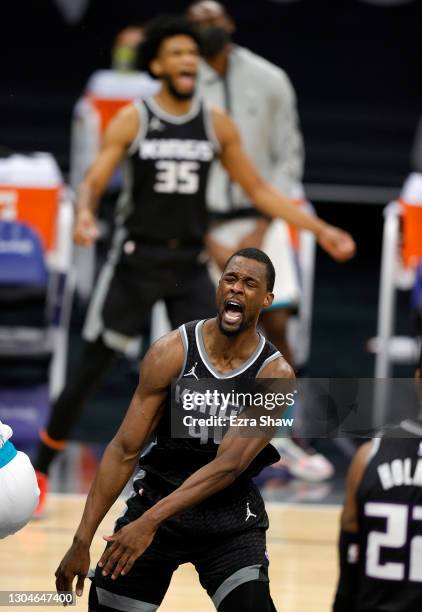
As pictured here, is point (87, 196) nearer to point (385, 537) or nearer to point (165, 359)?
point (165, 359)

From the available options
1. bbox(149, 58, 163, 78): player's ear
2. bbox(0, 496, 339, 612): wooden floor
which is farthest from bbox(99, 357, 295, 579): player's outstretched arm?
bbox(149, 58, 163, 78): player's ear

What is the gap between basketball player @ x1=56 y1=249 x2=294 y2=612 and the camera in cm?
421

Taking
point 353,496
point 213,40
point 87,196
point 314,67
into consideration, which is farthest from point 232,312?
point 314,67

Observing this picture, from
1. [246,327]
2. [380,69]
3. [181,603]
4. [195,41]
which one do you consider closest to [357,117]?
[380,69]

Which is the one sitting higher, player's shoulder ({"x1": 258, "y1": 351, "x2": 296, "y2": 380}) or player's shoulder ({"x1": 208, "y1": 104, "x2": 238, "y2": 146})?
player's shoulder ({"x1": 208, "y1": 104, "x2": 238, "y2": 146})

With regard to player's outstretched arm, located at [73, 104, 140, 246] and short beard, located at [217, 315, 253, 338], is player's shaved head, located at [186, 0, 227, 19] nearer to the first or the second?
player's outstretched arm, located at [73, 104, 140, 246]

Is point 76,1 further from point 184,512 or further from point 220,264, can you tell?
point 184,512

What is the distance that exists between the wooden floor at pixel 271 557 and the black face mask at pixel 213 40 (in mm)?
2059

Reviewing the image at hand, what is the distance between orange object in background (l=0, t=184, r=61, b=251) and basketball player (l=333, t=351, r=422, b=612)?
5.03 m

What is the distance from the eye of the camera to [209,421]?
4.29 m

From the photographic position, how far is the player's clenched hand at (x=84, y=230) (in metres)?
6.26

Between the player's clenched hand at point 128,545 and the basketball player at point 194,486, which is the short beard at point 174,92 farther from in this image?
the player's clenched hand at point 128,545

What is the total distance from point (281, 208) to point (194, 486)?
96.4 inches

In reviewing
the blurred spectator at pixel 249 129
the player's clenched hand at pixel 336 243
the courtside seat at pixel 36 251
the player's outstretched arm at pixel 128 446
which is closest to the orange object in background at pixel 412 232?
the blurred spectator at pixel 249 129
